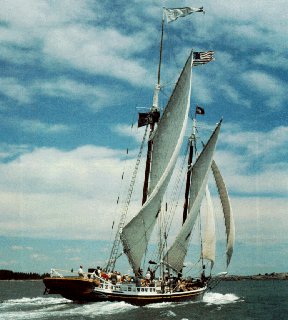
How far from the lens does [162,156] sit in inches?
1848

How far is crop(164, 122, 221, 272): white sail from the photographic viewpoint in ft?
162

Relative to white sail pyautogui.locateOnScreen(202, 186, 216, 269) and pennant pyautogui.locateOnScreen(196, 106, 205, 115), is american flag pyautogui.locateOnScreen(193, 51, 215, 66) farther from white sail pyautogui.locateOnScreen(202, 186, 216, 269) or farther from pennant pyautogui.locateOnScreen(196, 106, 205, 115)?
white sail pyautogui.locateOnScreen(202, 186, 216, 269)

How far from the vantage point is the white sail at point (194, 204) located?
49281 mm

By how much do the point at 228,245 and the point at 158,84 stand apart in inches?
787

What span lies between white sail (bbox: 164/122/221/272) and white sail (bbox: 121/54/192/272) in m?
4.72

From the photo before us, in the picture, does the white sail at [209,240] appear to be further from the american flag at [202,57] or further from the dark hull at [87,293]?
the american flag at [202,57]

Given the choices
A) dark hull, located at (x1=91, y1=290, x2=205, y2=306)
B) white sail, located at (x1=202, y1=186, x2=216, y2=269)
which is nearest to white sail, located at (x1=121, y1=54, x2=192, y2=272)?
dark hull, located at (x1=91, y1=290, x2=205, y2=306)

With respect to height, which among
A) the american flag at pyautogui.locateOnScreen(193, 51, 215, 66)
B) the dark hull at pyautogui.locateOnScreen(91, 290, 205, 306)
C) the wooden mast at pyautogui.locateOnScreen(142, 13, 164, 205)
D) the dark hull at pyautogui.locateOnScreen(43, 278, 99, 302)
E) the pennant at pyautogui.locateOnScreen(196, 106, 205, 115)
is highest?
the american flag at pyautogui.locateOnScreen(193, 51, 215, 66)

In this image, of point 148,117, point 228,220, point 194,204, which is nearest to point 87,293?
point 194,204

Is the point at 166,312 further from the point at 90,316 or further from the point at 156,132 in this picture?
the point at 156,132

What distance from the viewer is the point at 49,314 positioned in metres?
36.3

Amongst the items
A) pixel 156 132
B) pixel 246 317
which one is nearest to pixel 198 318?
pixel 246 317

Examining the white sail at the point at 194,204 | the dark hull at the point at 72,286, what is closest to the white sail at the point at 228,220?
the white sail at the point at 194,204

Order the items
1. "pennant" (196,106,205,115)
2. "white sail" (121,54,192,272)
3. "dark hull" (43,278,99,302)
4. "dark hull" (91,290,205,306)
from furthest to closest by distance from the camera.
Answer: "pennant" (196,106,205,115) → "white sail" (121,54,192,272) → "dark hull" (91,290,205,306) → "dark hull" (43,278,99,302)
